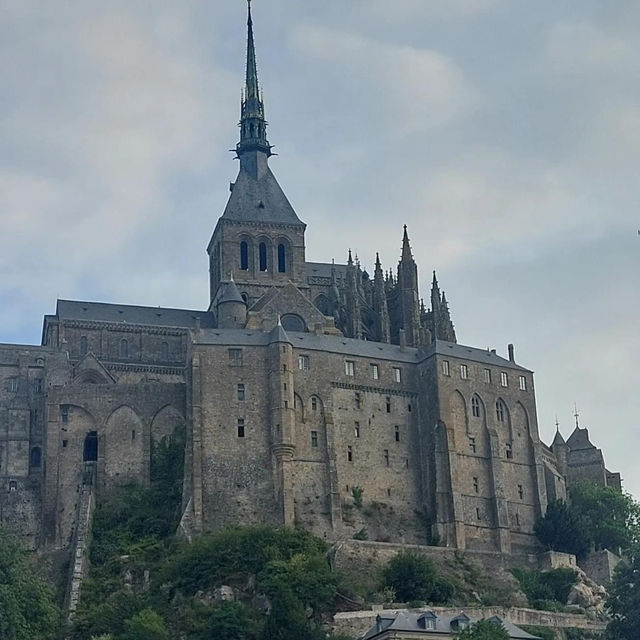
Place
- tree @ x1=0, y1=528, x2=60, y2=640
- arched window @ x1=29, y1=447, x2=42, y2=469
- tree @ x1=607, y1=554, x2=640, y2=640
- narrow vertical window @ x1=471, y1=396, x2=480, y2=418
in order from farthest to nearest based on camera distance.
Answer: narrow vertical window @ x1=471, y1=396, x2=480, y2=418, arched window @ x1=29, y1=447, x2=42, y2=469, tree @ x1=0, y1=528, x2=60, y2=640, tree @ x1=607, y1=554, x2=640, y2=640

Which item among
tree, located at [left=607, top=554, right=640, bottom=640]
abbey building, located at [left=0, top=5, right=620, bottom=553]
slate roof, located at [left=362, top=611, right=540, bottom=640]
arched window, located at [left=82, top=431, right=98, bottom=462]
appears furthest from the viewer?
arched window, located at [left=82, top=431, right=98, bottom=462]

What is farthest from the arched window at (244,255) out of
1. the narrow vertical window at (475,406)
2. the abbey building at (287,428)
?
the narrow vertical window at (475,406)

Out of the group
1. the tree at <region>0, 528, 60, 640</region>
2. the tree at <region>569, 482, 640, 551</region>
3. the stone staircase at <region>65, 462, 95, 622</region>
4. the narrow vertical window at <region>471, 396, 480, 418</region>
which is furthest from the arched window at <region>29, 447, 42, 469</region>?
the tree at <region>569, 482, 640, 551</region>

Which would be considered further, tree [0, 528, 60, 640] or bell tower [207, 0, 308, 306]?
bell tower [207, 0, 308, 306]

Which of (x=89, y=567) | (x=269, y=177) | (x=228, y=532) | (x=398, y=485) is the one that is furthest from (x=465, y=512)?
(x=269, y=177)

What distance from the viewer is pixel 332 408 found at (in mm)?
99688

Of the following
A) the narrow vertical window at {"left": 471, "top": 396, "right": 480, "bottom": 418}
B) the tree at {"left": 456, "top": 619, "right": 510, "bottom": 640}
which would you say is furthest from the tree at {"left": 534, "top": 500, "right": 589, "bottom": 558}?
the tree at {"left": 456, "top": 619, "right": 510, "bottom": 640}

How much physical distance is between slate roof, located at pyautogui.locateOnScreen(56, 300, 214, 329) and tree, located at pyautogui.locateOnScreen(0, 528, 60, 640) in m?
27.4

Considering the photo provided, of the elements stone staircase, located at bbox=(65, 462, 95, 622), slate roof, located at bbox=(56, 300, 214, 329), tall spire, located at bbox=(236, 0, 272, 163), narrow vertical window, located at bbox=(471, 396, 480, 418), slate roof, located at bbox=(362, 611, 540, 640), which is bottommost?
slate roof, located at bbox=(362, 611, 540, 640)

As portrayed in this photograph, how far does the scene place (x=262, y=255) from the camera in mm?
122875

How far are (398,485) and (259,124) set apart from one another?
41662 mm

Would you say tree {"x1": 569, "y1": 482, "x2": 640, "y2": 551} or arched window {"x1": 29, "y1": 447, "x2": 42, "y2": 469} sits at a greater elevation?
arched window {"x1": 29, "y1": 447, "x2": 42, "y2": 469}

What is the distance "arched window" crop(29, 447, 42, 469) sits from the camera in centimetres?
9994

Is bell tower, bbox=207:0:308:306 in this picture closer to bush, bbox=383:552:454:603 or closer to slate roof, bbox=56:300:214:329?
slate roof, bbox=56:300:214:329
